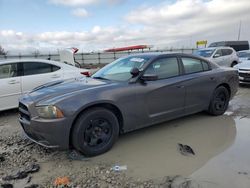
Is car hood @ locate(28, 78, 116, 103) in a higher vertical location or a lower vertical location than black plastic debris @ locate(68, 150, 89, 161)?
higher

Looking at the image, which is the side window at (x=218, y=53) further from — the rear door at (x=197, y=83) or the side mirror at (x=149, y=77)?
the side mirror at (x=149, y=77)

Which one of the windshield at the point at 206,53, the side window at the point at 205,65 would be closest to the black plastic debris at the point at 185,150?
the side window at the point at 205,65

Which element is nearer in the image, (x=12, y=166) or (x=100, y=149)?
(x=12, y=166)

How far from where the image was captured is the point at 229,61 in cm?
1504

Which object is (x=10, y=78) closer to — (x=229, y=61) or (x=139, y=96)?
(x=139, y=96)

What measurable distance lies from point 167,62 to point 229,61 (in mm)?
11069

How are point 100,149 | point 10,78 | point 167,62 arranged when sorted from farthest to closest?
point 10,78
point 167,62
point 100,149

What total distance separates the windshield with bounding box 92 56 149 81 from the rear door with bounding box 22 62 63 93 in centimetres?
241

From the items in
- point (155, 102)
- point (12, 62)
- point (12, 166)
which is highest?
point (12, 62)

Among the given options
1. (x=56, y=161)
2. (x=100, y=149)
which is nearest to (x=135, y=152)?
(x=100, y=149)

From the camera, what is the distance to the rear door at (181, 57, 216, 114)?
5426 millimetres

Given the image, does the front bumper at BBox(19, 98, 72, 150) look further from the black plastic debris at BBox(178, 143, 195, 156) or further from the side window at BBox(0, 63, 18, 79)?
the side window at BBox(0, 63, 18, 79)

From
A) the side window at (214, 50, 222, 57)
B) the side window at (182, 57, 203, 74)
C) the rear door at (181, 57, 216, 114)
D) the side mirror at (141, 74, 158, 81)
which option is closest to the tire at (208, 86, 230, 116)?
the rear door at (181, 57, 216, 114)

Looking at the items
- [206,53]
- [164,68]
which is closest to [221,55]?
[206,53]
